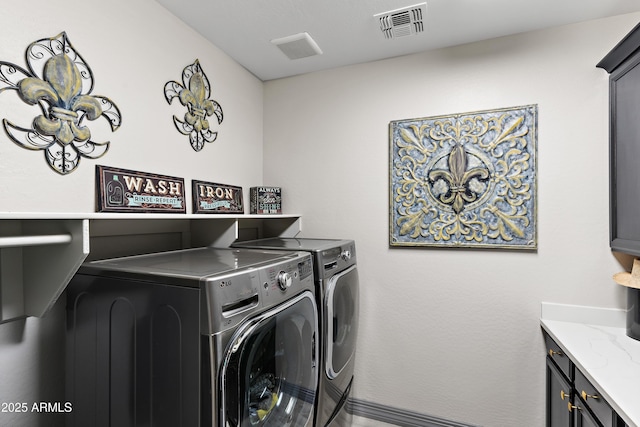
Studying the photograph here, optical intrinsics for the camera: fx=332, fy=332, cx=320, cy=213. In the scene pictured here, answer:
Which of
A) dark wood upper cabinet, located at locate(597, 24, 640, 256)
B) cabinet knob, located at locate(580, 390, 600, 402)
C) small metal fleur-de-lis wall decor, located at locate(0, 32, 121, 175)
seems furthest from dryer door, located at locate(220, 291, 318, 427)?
dark wood upper cabinet, located at locate(597, 24, 640, 256)

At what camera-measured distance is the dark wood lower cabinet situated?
1.22 meters

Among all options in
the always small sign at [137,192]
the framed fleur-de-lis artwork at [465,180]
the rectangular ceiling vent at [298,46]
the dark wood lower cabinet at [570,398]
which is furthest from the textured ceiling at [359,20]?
the dark wood lower cabinet at [570,398]

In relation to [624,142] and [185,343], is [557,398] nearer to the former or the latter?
[624,142]

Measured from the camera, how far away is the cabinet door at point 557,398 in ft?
5.02

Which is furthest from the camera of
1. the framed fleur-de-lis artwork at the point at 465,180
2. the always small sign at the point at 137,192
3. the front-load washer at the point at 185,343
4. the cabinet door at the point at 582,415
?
the framed fleur-de-lis artwork at the point at 465,180

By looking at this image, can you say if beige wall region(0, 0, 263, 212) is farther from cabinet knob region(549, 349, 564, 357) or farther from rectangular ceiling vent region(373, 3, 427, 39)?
cabinet knob region(549, 349, 564, 357)

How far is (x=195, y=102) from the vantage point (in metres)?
1.93

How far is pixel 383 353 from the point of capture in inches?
89.4

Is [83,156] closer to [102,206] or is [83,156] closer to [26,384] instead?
→ [102,206]

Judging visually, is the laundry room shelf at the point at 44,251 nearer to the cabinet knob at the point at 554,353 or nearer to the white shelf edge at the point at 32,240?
the white shelf edge at the point at 32,240

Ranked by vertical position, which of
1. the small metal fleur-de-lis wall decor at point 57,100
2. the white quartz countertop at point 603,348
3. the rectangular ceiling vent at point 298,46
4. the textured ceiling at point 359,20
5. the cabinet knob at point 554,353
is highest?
the textured ceiling at point 359,20

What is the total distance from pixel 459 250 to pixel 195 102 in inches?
72.2

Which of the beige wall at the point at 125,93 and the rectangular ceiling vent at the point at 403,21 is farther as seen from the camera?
the rectangular ceiling vent at the point at 403,21

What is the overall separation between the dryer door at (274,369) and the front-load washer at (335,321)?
0.45ft
